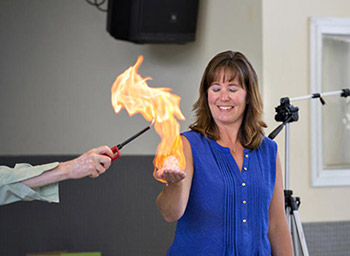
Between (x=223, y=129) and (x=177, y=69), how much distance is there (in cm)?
257

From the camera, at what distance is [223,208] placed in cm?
171

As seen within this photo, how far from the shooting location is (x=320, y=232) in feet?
10.1

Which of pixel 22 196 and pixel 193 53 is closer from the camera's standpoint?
pixel 22 196

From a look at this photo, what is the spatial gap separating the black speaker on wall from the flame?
5.47 feet

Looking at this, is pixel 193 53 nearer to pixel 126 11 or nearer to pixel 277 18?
pixel 126 11

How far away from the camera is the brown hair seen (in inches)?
72.1

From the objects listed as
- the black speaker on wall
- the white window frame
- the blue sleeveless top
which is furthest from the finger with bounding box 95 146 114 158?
the black speaker on wall

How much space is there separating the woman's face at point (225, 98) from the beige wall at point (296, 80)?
1198 mm

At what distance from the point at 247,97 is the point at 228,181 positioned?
14.4 inches

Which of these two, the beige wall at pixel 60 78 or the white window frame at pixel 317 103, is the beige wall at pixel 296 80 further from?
the beige wall at pixel 60 78

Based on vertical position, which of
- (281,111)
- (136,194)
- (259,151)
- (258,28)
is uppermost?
(258,28)

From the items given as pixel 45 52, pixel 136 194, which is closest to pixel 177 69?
pixel 45 52

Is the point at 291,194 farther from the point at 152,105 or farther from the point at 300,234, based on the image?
the point at 152,105

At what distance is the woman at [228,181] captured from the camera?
1.71 metres
